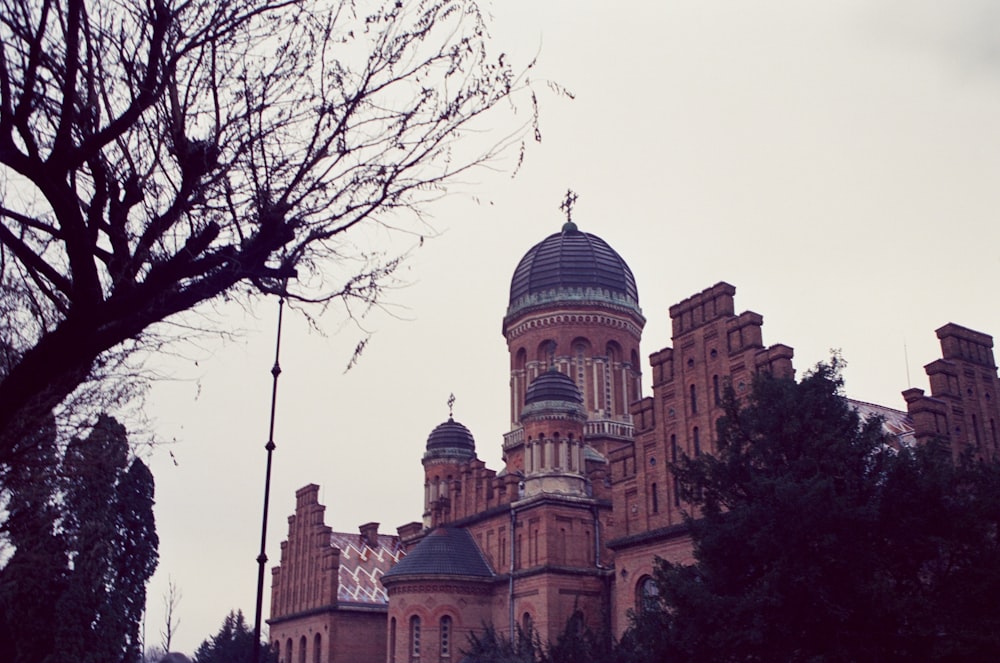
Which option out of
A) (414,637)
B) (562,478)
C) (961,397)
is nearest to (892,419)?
(961,397)

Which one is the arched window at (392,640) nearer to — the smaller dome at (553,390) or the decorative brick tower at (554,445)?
the decorative brick tower at (554,445)

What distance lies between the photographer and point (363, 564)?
53.1m

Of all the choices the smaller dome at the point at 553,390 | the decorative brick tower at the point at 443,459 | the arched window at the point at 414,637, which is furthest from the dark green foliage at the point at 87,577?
the decorative brick tower at the point at 443,459

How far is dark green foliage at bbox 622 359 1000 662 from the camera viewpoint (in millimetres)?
18328

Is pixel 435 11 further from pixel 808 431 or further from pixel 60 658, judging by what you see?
pixel 60 658

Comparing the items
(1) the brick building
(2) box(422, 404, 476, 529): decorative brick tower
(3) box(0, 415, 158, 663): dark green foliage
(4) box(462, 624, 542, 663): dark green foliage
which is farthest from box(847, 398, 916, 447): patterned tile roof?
(3) box(0, 415, 158, 663): dark green foliage

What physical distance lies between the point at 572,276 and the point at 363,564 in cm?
1958

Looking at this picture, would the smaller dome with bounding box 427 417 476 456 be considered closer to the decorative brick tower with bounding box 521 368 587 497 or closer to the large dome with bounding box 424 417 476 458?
the large dome with bounding box 424 417 476 458

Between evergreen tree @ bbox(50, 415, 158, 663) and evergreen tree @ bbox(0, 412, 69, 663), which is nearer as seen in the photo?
evergreen tree @ bbox(0, 412, 69, 663)

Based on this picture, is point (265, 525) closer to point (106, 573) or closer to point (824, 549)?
point (824, 549)

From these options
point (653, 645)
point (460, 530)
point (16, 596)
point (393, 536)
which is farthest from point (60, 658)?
point (393, 536)

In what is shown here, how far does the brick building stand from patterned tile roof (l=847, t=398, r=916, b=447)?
0.29 ft

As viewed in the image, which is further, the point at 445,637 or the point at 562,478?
the point at 445,637

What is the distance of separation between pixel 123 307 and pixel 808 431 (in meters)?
16.8
